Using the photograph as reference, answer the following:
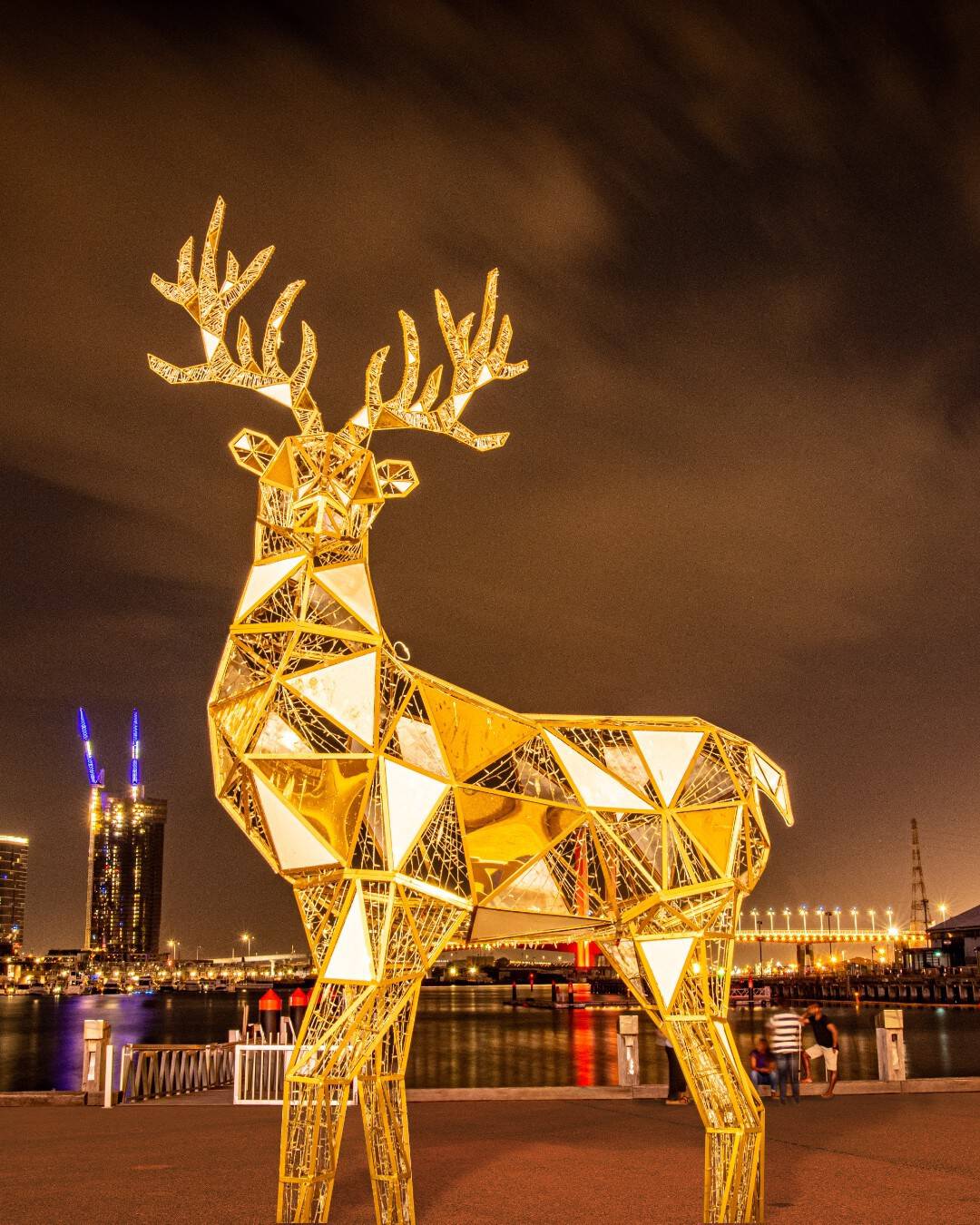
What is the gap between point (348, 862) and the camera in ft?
23.7

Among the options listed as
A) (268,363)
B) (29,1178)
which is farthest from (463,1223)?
(268,363)

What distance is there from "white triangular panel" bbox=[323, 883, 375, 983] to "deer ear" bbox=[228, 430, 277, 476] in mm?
3104

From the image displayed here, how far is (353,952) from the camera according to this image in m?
7.06

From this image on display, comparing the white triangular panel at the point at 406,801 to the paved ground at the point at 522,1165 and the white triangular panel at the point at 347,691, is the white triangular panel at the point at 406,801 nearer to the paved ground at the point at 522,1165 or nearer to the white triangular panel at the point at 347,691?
the white triangular panel at the point at 347,691

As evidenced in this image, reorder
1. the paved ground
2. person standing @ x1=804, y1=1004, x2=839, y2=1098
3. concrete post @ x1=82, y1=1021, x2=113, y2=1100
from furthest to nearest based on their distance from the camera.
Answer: person standing @ x1=804, y1=1004, x2=839, y2=1098, concrete post @ x1=82, y1=1021, x2=113, y2=1100, the paved ground

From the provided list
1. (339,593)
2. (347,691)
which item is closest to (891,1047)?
(347,691)

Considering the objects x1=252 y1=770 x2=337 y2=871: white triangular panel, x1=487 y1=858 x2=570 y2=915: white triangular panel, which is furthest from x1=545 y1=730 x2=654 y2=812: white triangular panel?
x1=252 y1=770 x2=337 y2=871: white triangular panel

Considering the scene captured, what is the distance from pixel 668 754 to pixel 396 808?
7.96 feet

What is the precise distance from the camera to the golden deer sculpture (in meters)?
7.18

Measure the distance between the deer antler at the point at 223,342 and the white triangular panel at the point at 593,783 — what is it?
10.1 feet

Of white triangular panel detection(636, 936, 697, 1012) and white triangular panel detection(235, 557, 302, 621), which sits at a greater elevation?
white triangular panel detection(235, 557, 302, 621)

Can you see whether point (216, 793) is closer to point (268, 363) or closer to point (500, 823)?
point (500, 823)

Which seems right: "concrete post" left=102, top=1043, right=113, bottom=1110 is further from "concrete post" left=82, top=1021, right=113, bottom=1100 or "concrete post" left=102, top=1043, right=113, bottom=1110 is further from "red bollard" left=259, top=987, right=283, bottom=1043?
"red bollard" left=259, top=987, right=283, bottom=1043

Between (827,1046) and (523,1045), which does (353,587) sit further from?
(523,1045)
